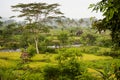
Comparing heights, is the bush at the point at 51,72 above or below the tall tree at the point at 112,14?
below

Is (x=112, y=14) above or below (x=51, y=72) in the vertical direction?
above

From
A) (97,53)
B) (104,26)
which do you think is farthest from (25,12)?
(104,26)

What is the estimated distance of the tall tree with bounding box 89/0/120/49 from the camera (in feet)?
22.6

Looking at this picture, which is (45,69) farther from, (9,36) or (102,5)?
(9,36)

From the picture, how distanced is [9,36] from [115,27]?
7096cm

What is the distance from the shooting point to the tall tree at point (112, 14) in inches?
271

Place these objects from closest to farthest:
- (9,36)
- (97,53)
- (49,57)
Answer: (49,57) < (97,53) < (9,36)

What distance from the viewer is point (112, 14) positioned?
6816 mm

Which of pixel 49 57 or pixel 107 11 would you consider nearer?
pixel 107 11

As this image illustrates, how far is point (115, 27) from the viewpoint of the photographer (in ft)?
26.0

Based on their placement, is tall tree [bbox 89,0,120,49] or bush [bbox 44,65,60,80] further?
bush [bbox 44,65,60,80]

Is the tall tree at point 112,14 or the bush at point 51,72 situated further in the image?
the bush at point 51,72

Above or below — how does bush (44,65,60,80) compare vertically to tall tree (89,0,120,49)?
below

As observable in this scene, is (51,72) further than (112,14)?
Yes
